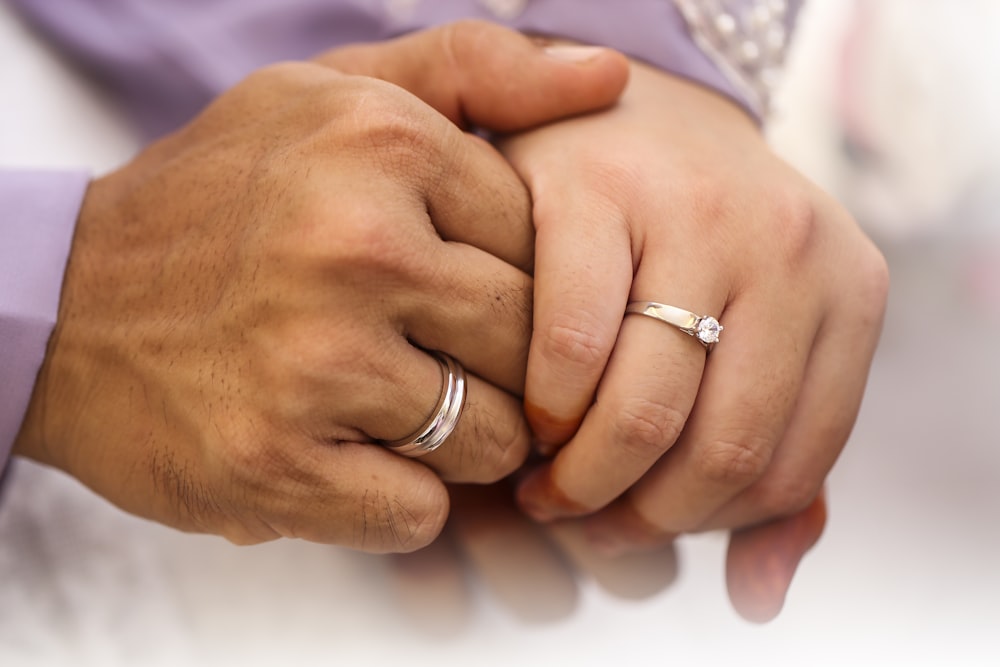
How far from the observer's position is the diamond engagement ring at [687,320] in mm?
579

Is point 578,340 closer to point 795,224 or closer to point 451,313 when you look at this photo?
point 451,313

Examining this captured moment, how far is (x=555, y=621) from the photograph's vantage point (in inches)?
27.8

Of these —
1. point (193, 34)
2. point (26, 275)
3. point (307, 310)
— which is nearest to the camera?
point (307, 310)

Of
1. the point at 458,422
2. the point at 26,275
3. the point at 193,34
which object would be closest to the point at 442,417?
the point at 458,422

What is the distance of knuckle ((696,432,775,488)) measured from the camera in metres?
0.60

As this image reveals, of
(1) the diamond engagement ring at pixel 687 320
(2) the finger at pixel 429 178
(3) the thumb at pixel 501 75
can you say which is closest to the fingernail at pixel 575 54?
(3) the thumb at pixel 501 75

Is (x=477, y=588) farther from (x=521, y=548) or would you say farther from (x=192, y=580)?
(x=192, y=580)

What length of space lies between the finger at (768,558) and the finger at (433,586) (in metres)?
0.22

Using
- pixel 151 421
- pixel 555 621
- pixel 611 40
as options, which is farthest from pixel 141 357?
pixel 611 40

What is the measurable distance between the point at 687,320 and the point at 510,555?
0.90 ft

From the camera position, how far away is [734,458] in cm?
60

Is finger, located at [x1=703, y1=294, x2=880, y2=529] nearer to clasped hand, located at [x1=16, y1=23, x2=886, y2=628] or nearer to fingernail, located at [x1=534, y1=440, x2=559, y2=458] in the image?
clasped hand, located at [x1=16, y1=23, x2=886, y2=628]

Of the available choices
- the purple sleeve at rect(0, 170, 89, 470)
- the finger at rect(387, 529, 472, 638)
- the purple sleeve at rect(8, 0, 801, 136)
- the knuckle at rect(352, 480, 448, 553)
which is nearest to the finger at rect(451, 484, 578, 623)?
the finger at rect(387, 529, 472, 638)

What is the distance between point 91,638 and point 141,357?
286 mm
